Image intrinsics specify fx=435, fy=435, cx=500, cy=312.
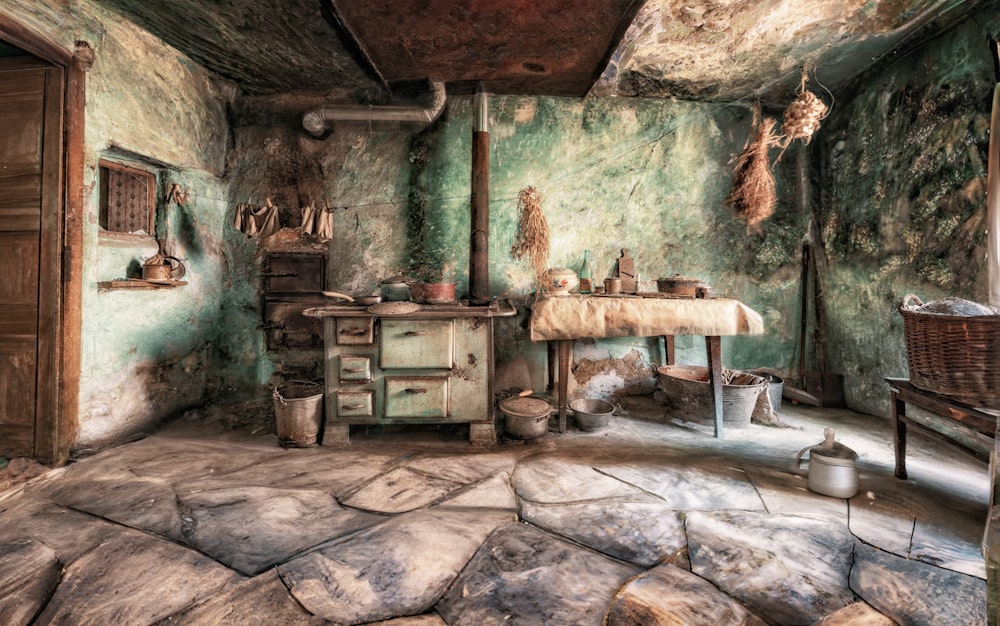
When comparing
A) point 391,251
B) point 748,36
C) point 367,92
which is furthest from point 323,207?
point 748,36

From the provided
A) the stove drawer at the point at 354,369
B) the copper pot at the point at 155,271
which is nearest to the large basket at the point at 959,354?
the stove drawer at the point at 354,369

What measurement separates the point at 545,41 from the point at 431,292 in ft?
7.85

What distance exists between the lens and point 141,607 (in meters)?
1.84

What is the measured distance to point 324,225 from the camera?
4715 millimetres

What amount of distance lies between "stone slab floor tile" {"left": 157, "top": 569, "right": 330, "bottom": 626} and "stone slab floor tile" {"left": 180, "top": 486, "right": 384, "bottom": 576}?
0.15 metres

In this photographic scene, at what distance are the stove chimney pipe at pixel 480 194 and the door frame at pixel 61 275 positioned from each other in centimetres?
315

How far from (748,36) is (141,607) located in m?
5.56

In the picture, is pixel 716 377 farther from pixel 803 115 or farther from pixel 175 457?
pixel 175 457

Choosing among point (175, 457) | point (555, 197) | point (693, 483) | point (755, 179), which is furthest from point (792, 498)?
point (175, 457)

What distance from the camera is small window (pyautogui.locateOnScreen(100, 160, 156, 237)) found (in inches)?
143

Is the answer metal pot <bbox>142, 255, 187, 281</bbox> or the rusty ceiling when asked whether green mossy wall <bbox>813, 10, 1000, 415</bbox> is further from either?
metal pot <bbox>142, 255, 187, 281</bbox>

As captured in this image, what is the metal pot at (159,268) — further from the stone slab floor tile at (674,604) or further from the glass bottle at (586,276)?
the stone slab floor tile at (674,604)

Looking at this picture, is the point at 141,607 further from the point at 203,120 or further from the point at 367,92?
the point at 367,92

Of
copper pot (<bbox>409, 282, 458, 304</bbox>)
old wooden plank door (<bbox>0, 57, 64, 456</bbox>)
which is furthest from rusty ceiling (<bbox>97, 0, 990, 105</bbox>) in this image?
copper pot (<bbox>409, 282, 458, 304</bbox>)
